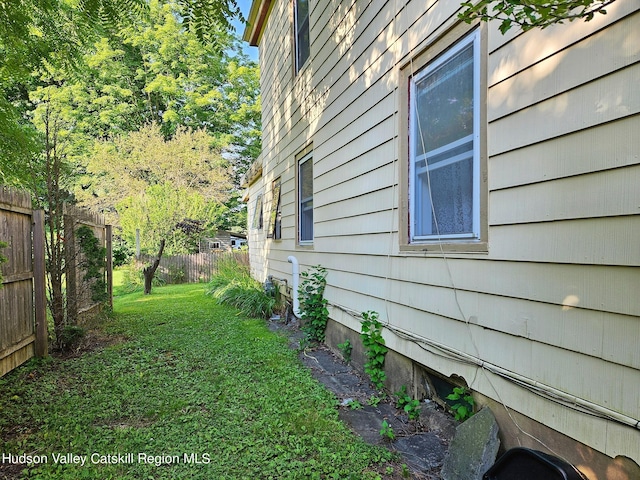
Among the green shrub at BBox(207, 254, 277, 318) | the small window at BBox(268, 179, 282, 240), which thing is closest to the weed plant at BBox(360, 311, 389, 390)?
the green shrub at BBox(207, 254, 277, 318)

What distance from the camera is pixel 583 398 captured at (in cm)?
164

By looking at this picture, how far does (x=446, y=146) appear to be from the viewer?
2641 mm

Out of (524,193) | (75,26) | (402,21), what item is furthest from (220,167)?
(524,193)

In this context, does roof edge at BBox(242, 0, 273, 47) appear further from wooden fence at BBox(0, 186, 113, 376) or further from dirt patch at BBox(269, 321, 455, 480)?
dirt patch at BBox(269, 321, 455, 480)

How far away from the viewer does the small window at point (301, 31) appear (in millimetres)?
5906

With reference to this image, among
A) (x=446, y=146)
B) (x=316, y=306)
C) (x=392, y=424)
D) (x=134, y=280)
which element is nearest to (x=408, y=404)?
(x=392, y=424)

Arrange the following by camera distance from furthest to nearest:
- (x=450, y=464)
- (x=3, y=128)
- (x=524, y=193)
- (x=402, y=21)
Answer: (x=3, y=128) → (x=402, y=21) → (x=450, y=464) → (x=524, y=193)

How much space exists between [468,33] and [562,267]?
1535mm

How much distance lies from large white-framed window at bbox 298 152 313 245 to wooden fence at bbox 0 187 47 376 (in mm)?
3372

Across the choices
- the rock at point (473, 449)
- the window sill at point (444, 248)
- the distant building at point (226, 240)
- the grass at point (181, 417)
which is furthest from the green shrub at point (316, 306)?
the distant building at point (226, 240)

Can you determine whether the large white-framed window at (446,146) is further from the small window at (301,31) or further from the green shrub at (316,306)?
the small window at (301,31)

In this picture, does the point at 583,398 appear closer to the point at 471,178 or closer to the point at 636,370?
the point at 636,370

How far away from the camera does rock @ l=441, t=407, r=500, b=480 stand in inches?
78.6

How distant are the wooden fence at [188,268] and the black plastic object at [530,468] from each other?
13.6m
